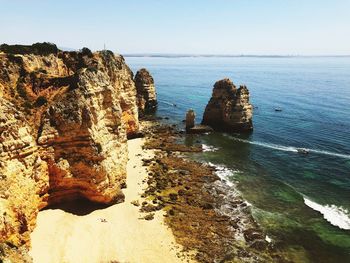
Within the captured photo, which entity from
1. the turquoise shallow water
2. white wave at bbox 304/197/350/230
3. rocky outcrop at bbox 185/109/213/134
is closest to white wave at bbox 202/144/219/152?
the turquoise shallow water

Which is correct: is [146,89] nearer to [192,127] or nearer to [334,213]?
[192,127]

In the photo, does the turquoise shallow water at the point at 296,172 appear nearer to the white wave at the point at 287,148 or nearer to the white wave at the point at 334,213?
the white wave at the point at 334,213

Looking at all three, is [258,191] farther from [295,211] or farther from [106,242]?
[106,242]

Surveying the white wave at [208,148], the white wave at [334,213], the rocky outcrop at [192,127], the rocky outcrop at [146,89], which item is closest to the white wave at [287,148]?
the rocky outcrop at [192,127]

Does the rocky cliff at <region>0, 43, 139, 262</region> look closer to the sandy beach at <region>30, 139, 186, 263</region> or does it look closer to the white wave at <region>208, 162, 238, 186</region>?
the sandy beach at <region>30, 139, 186, 263</region>

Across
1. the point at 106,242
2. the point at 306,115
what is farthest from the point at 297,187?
the point at 306,115
